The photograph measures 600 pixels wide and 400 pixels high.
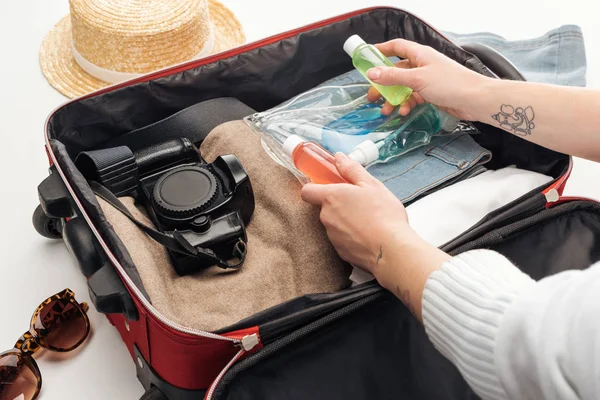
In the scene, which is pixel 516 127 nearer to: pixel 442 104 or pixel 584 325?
pixel 442 104

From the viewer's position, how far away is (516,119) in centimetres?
73

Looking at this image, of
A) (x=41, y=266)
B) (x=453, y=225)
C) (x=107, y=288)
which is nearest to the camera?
(x=107, y=288)

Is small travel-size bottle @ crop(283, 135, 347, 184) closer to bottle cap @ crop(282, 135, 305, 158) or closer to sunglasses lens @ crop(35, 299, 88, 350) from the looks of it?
bottle cap @ crop(282, 135, 305, 158)

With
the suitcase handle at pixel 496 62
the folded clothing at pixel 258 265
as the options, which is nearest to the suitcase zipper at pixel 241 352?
the folded clothing at pixel 258 265

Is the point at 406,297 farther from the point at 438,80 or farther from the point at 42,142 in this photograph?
the point at 42,142

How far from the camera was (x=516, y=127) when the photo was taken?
0.74 m

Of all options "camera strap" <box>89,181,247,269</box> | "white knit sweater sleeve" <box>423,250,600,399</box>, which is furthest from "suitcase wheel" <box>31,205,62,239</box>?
"white knit sweater sleeve" <box>423,250,600,399</box>

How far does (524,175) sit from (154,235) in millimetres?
454

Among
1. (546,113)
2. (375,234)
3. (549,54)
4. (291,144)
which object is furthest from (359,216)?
(549,54)

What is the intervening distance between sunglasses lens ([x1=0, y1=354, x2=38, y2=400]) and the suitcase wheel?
7.0 inches

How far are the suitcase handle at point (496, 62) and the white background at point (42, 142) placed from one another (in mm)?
176

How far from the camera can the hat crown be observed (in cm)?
97

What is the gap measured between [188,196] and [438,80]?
Answer: 0.33 metres

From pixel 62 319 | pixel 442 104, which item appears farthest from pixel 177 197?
pixel 442 104
